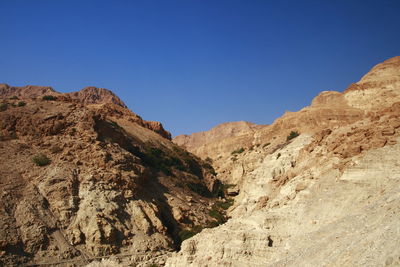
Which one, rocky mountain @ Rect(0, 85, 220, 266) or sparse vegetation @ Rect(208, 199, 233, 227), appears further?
sparse vegetation @ Rect(208, 199, 233, 227)

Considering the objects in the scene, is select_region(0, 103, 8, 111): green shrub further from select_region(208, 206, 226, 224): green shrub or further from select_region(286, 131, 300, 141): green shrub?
select_region(286, 131, 300, 141): green shrub

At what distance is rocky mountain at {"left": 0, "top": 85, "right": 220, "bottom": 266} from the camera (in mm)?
26312

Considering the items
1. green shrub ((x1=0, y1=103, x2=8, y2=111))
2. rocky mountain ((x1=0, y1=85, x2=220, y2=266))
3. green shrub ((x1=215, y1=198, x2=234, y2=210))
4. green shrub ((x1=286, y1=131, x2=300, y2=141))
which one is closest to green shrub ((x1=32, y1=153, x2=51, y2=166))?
rocky mountain ((x1=0, y1=85, x2=220, y2=266))

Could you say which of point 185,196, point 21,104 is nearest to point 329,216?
point 185,196

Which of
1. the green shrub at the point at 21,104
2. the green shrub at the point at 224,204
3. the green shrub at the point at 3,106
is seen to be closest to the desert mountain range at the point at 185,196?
the green shrub at the point at 21,104

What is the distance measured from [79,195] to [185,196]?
11.9 metres

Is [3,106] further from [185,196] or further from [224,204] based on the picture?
[224,204]

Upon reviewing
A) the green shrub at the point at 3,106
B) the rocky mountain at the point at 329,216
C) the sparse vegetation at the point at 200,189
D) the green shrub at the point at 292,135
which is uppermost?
the green shrub at the point at 3,106

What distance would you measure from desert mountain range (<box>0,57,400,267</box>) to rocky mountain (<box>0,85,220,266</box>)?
0.28 feet

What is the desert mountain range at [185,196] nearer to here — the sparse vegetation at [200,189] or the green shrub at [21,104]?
the green shrub at [21,104]

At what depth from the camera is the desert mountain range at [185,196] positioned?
16.2 metres

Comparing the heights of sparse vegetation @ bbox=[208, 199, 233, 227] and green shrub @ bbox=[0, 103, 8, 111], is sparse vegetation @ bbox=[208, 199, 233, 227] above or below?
below

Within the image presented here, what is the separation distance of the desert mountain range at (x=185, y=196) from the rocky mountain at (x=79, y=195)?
0.08m

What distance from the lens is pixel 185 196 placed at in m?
39.6
